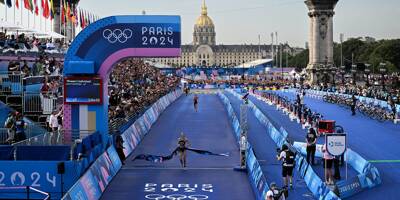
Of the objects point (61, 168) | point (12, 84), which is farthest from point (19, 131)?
point (12, 84)

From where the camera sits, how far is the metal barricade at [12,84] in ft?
96.2

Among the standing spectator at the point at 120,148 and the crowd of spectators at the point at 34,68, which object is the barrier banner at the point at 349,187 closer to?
the standing spectator at the point at 120,148

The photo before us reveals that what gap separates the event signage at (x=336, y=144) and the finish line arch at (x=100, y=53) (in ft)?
27.5

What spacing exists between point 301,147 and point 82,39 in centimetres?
901

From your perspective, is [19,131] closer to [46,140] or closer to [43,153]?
[46,140]

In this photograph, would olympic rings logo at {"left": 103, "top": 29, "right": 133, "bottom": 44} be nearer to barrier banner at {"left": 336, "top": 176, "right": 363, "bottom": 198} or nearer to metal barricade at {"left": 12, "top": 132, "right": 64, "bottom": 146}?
metal barricade at {"left": 12, "top": 132, "right": 64, "bottom": 146}

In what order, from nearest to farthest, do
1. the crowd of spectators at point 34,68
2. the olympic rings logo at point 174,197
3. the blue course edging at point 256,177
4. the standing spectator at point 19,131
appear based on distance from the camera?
the blue course edging at point 256,177
the olympic rings logo at point 174,197
the standing spectator at point 19,131
the crowd of spectators at point 34,68

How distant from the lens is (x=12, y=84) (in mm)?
29562

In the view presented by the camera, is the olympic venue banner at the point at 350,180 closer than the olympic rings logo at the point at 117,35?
Yes

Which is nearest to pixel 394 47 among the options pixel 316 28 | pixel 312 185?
pixel 316 28

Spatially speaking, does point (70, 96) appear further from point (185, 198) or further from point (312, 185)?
point (312, 185)

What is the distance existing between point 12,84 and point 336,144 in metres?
16.5

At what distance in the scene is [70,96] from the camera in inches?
973

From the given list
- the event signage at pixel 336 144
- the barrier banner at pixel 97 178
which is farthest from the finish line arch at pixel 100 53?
the event signage at pixel 336 144
